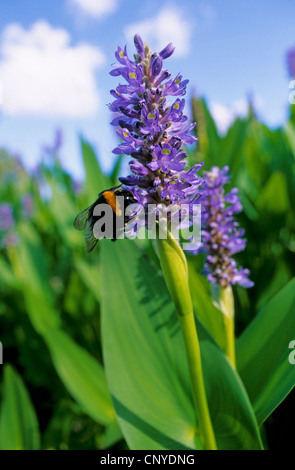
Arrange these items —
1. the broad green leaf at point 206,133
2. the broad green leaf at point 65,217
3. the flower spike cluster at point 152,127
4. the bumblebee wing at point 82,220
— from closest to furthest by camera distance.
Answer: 1. the flower spike cluster at point 152,127
2. the bumblebee wing at point 82,220
3. the broad green leaf at point 206,133
4. the broad green leaf at point 65,217

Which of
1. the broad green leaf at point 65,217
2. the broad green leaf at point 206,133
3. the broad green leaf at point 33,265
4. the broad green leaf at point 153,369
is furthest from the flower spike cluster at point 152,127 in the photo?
the broad green leaf at point 33,265

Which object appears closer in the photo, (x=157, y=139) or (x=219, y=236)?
(x=157, y=139)

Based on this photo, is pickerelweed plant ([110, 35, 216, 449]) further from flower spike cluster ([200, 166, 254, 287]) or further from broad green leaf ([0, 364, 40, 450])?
broad green leaf ([0, 364, 40, 450])

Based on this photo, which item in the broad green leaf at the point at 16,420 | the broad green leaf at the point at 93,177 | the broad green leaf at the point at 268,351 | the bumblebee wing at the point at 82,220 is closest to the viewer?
the bumblebee wing at the point at 82,220

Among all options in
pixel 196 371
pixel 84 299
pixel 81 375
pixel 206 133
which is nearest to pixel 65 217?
pixel 84 299

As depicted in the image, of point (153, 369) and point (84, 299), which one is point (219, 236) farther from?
point (84, 299)

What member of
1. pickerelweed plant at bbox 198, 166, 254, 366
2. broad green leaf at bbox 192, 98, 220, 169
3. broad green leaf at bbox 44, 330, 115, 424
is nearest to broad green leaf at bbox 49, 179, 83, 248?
broad green leaf at bbox 192, 98, 220, 169

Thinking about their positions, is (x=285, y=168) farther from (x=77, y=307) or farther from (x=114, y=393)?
(x=114, y=393)

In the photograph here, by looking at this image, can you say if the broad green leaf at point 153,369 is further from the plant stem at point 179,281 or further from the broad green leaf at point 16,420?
the broad green leaf at point 16,420
